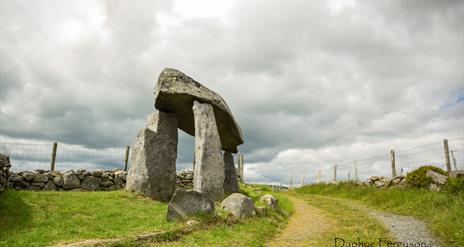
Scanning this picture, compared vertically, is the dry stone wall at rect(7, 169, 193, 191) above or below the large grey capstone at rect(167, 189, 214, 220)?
above

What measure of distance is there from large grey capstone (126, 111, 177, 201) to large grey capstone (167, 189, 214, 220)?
14.8 ft

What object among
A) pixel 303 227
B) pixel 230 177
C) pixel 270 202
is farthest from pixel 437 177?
pixel 230 177

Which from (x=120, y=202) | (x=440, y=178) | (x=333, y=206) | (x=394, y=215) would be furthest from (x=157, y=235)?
(x=440, y=178)

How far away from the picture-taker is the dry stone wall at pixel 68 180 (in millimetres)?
16891

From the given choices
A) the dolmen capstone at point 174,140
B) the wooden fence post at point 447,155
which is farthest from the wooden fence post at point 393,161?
the dolmen capstone at point 174,140

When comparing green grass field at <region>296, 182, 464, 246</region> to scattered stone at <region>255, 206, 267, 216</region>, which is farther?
scattered stone at <region>255, 206, 267, 216</region>

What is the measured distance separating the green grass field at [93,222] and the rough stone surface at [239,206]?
336 mm

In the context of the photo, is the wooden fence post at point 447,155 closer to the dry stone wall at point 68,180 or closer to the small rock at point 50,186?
the dry stone wall at point 68,180

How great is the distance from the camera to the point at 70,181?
57.7 feet

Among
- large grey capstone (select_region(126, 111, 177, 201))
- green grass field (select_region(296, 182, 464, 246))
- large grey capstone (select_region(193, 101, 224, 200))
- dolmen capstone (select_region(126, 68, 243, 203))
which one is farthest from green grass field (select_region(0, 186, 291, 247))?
green grass field (select_region(296, 182, 464, 246))

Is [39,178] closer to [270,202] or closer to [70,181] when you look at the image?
[70,181]

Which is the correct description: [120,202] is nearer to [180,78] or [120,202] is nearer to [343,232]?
[180,78]

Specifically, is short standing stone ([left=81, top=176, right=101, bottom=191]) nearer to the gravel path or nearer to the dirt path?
the dirt path

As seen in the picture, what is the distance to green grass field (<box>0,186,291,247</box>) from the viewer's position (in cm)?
871
